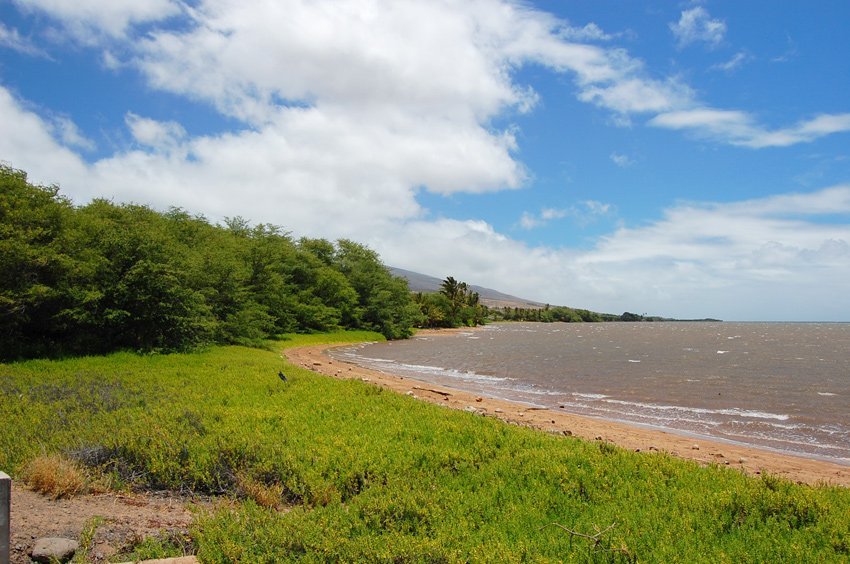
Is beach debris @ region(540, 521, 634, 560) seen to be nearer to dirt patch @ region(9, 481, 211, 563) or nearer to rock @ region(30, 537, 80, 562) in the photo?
dirt patch @ region(9, 481, 211, 563)

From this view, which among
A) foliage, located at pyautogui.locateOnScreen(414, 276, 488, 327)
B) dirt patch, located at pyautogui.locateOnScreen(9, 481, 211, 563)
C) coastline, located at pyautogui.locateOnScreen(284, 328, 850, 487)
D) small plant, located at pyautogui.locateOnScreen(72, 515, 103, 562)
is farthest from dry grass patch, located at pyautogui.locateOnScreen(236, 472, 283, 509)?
foliage, located at pyautogui.locateOnScreen(414, 276, 488, 327)

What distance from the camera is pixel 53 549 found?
5879 millimetres

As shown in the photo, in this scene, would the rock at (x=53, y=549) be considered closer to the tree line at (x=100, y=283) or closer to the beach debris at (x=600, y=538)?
the beach debris at (x=600, y=538)

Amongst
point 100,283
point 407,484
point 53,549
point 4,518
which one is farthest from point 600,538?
point 100,283

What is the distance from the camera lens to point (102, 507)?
7496mm

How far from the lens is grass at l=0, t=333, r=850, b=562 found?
5785 millimetres

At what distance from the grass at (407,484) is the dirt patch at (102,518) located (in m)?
0.49

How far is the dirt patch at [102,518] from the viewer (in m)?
6.22

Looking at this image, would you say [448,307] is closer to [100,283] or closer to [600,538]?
[100,283]

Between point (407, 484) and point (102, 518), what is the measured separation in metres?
4.16

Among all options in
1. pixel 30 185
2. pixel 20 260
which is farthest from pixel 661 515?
pixel 30 185

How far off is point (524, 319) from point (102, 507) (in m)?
188

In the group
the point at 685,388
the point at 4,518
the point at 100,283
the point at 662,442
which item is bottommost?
the point at 662,442

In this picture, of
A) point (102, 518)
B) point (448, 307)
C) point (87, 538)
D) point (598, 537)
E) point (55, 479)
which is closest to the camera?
point (598, 537)
